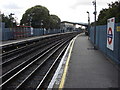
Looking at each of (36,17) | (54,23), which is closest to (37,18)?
(36,17)

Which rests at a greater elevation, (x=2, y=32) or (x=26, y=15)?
(x=26, y=15)

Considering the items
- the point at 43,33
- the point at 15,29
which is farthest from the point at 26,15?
the point at 15,29

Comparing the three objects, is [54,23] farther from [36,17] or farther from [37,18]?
[37,18]

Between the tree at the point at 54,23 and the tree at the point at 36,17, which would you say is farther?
the tree at the point at 54,23

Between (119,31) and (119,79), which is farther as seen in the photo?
(119,31)

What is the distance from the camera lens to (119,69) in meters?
9.99

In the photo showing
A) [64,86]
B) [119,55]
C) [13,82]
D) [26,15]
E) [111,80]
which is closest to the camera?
[64,86]

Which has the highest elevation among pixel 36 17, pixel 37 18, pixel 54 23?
pixel 36 17

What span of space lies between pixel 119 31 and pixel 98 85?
3920mm

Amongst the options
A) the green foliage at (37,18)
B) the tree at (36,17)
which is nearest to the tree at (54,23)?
the green foliage at (37,18)

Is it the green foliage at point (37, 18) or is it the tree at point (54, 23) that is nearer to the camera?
the green foliage at point (37, 18)

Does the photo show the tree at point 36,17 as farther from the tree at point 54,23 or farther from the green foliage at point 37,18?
the tree at point 54,23

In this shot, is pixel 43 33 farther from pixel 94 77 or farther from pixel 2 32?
pixel 94 77

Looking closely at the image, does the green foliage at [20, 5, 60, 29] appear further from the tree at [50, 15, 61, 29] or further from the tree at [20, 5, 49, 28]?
the tree at [50, 15, 61, 29]
